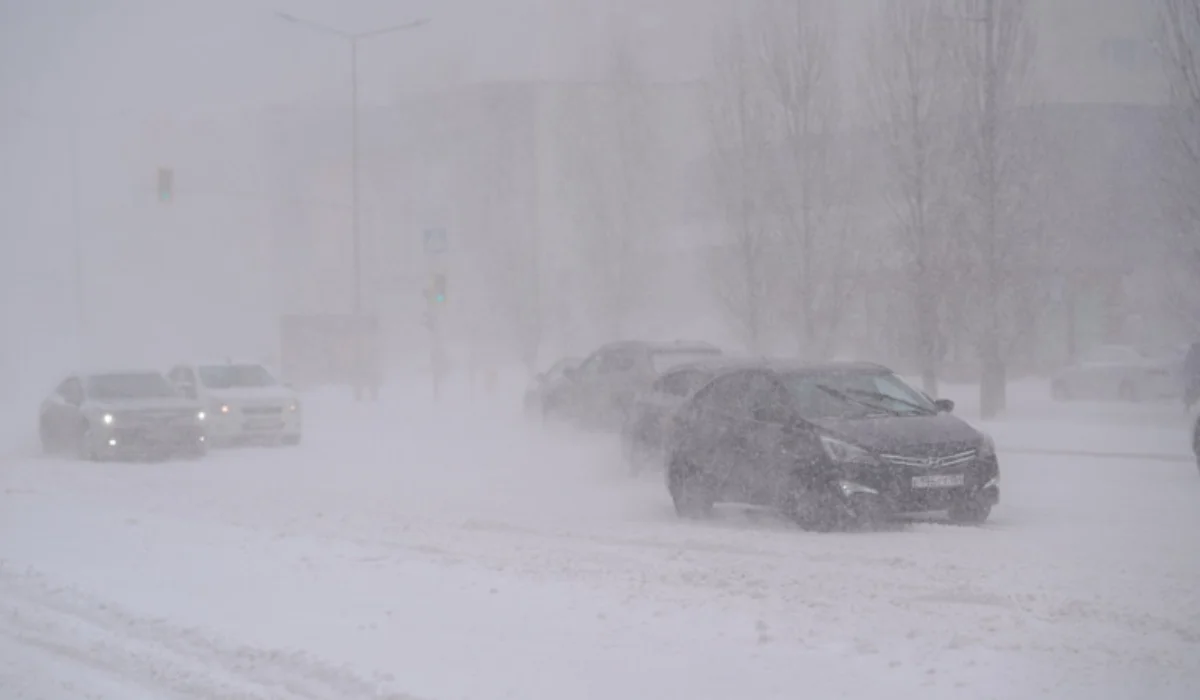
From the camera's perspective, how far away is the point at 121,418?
2067 centimetres

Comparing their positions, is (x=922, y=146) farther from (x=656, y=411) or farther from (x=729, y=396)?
(x=729, y=396)

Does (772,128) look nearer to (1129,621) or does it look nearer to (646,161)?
(646,161)

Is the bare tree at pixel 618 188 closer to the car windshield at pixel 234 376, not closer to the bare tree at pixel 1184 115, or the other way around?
the car windshield at pixel 234 376

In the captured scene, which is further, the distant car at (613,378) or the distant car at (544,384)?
the distant car at (544,384)

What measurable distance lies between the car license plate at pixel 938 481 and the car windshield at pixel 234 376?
1582cm

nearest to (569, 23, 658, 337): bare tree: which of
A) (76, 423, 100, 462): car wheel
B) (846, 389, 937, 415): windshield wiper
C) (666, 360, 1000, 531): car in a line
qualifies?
(76, 423, 100, 462): car wheel

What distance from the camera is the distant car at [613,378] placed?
22.2 meters

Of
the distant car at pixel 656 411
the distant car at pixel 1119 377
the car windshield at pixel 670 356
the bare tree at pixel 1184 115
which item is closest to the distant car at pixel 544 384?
the car windshield at pixel 670 356

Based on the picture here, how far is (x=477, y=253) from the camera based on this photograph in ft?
146

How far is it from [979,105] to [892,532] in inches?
723

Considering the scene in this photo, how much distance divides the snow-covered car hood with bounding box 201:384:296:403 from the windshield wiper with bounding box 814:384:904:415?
44.2ft

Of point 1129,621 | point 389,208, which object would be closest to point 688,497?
point 1129,621

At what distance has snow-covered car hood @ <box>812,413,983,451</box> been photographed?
11555 mm

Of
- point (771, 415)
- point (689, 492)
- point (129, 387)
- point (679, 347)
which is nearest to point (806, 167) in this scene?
point (679, 347)
